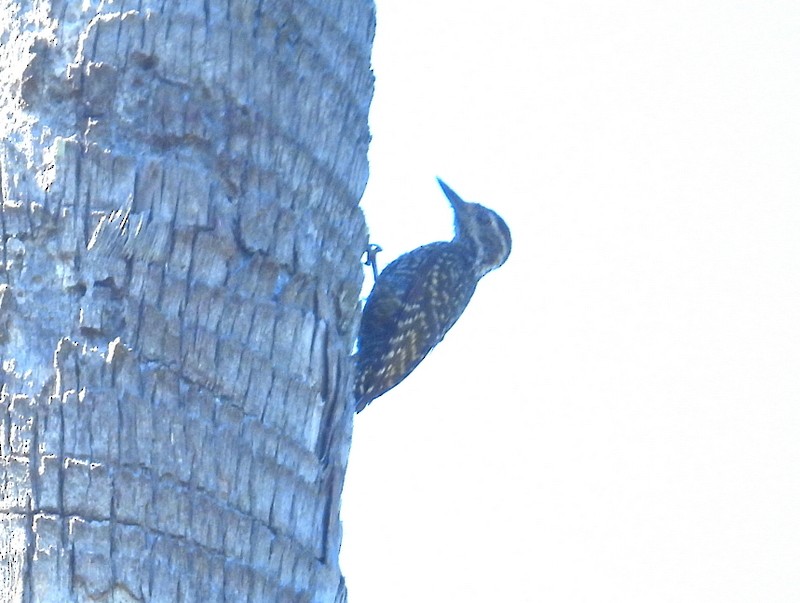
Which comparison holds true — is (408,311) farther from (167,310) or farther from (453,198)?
(167,310)

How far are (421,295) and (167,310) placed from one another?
4.51 metres

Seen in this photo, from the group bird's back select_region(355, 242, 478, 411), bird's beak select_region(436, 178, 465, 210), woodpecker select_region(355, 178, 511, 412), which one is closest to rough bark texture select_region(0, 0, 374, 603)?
woodpecker select_region(355, 178, 511, 412)

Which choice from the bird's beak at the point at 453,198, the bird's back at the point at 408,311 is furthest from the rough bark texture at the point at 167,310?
the bird's beak at the point at 453,198

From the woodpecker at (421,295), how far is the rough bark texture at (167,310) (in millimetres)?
3137

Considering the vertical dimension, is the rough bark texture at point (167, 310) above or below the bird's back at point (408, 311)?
below

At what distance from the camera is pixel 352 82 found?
3.52m

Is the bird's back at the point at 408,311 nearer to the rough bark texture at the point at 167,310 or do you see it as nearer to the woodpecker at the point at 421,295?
the woodpecker at the point at 421,295

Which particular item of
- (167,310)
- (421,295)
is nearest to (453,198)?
(421,295)

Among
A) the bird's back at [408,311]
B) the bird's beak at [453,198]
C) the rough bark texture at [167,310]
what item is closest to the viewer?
the rough bark texture at [167,310]

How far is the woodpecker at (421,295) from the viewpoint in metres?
6.80

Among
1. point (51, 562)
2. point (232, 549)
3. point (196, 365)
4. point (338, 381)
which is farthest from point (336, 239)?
point (51, 562)

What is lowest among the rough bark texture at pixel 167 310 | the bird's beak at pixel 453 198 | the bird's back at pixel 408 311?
the rough bark texture at pixel 167 310

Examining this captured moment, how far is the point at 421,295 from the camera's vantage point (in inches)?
289

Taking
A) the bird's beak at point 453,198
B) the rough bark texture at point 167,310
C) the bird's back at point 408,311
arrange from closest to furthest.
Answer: the rough bark texture at point 167,310 → the bird's back at point 408,311 → the bird's beak at point 453,198
